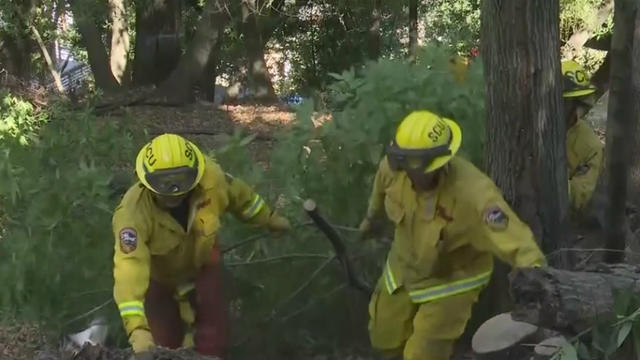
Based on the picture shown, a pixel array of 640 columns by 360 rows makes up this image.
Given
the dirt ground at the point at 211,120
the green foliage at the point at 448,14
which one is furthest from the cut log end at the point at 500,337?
the green foliage at the point at 448,14

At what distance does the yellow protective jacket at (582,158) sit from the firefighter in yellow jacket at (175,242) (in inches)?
77.3

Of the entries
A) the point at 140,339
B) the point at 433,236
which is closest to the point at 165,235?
the point at 140,339

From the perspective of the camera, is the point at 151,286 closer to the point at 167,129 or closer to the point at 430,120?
the point at 430,120

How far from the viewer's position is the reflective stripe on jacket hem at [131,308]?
163 inches

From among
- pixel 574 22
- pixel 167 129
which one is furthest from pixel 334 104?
pixel 574 22

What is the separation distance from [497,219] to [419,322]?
0.93 meters

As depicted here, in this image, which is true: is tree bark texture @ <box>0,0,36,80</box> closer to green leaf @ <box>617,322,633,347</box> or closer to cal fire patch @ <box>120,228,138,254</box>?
cal fire patch @ <box>120,228,138,254</box>

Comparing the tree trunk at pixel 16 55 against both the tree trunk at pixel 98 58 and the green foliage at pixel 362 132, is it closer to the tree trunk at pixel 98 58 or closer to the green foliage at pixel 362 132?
the tree trunk at pixel 98 58

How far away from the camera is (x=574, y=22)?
17438 millimetres

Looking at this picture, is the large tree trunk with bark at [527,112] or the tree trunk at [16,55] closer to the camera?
the large tree trunk with bark at [527,112]

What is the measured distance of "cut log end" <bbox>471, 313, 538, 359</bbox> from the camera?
3.78m

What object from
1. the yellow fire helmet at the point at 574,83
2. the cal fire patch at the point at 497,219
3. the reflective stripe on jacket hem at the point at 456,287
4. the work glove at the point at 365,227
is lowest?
the reflective stripe on jacket hem at the point at 456,287

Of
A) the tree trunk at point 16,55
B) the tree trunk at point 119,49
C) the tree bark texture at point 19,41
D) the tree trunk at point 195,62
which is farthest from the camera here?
Result: the tree trunk at point 16,55

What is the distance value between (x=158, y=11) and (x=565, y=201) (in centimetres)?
1544
